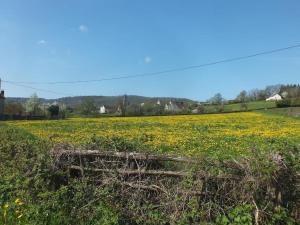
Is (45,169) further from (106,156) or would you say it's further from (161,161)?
(161,161)

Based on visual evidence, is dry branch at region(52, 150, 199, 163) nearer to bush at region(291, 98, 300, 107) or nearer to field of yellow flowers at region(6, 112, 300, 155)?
field of yellow flowers at region(6, 112, 300, 155)

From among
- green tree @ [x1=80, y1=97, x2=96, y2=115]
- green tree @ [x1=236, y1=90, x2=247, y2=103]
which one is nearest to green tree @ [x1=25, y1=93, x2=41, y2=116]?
green tree @ [x1=80, y1=97, x2=96, y2=115]

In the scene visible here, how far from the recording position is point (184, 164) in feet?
25.2

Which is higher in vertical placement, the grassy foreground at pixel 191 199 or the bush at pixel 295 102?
the bush at pixel 295 102

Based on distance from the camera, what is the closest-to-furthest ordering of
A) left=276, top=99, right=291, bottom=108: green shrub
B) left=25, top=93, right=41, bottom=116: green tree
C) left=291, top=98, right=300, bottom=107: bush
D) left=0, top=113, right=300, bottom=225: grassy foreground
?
1. left=0, top=113, right=300, bottom=225: grassy foreground
2. left=291, top=98, right=300, bottom=107: bush
3. left=276, top=99, right=291, bottom=108: green shrub
4. left=25, top=93, right=41, bottom=116: green tree

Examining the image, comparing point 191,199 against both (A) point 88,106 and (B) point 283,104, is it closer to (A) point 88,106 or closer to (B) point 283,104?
(B) point 283,104

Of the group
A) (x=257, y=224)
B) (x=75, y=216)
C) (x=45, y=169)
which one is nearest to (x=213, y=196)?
(x=257, y=224)

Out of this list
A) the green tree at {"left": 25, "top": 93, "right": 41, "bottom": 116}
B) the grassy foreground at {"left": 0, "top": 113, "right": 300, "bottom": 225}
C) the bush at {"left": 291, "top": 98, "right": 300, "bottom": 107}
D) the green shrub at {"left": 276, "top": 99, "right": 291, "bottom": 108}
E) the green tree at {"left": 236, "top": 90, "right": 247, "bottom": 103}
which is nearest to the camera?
the grassy foreground at {"left": 0, "top": 113, "right": 300, "bottom": 225}

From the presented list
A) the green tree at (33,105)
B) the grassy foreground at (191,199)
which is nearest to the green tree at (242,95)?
the green tree at (33,105)

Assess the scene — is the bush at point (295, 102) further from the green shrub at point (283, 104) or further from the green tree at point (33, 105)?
the green tree at point (33, 105)

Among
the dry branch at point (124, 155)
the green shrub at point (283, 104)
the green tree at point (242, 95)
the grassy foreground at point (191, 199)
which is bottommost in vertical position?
the grassy foreground at point (191, 199)

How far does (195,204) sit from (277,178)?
129cm

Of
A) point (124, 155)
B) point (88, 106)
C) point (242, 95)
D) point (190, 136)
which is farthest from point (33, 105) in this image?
point (124, 155)

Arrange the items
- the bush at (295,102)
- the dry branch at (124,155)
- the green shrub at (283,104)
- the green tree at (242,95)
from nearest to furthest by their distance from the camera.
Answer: the dry branch at (124,155) → the bush at (295,102) → the green shrub at (283,104) → the green tree at (242,95)
